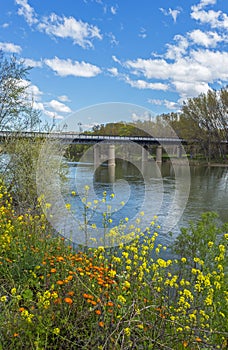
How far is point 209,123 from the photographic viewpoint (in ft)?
158

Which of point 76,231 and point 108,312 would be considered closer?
point 108,312

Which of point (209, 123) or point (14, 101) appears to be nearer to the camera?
point (14, 101)

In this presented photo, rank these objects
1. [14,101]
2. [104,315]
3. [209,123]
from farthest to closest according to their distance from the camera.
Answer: [209,123], [14,101], [104,315]

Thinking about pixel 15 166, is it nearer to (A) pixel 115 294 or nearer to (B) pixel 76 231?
(B) pixel 76 231

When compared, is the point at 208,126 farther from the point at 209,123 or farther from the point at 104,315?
the point at 104,315

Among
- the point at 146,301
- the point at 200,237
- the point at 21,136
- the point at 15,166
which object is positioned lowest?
the point at 146,301

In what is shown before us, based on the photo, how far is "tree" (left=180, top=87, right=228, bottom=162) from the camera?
1857 inches

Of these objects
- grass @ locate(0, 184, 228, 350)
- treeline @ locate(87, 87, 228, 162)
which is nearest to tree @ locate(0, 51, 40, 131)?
grass @ locate(0, 184, 228, 350)

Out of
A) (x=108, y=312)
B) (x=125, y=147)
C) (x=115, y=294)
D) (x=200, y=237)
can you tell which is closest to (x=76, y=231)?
(x=200, y=237)

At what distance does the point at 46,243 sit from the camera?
12.3ft

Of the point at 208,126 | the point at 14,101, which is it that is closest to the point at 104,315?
the point at 14,101

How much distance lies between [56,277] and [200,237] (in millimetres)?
2004

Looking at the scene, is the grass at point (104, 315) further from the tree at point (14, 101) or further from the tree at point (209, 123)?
the tree at point (209, 123)

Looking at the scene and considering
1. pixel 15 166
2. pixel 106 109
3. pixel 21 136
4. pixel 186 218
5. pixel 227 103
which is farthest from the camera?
pixel 227 103
